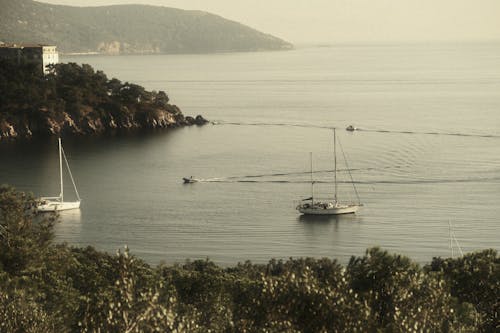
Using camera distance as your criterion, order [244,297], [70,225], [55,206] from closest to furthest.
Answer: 1. [244,297]
2. [70,225]
3. [55,206]

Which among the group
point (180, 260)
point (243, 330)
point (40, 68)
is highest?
point (40, 68)

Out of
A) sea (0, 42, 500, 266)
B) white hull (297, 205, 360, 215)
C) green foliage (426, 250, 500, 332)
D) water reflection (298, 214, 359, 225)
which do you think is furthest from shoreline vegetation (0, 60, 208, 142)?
green foliage (426, 250, 500, 332)

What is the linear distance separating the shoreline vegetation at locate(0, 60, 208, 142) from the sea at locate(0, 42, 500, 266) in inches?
82.0

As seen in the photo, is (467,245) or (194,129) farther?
(194,129)

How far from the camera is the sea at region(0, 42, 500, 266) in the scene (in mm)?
28234

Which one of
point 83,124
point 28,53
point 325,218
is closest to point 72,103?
point 83,124

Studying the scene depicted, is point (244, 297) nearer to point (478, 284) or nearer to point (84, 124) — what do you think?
point (478, 284)

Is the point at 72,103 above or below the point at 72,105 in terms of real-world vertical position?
above

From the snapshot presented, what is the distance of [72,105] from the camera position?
5434 cm

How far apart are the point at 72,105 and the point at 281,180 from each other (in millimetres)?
19980

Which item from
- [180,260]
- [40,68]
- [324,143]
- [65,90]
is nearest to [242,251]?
[180,260]

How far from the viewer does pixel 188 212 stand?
3244cm

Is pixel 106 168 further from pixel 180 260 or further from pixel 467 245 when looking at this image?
pixel 467 245

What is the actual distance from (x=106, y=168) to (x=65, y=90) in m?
15.8
